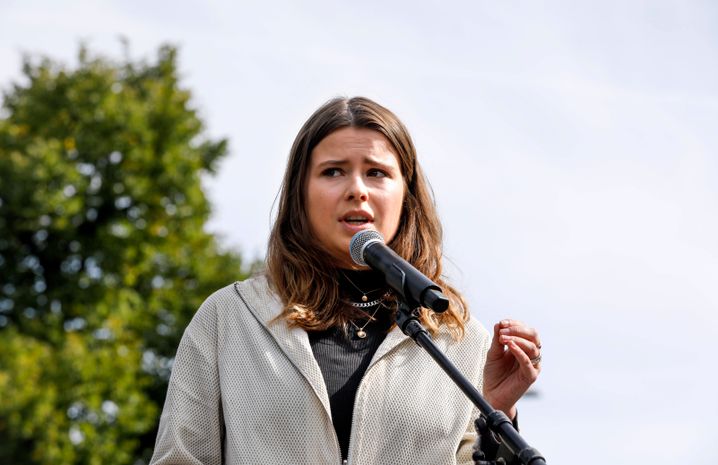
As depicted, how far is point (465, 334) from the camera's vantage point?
369 centimetres

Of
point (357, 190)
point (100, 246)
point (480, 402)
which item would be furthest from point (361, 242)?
point (100, 246)

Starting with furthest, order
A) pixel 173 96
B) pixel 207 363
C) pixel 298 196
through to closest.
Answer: pixel 173 96 → pixel 298 196 → pixel 207 363

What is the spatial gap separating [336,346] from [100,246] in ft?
70.6

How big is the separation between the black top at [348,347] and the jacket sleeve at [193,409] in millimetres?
342

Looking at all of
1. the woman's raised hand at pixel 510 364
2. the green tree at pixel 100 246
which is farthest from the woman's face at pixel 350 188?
the green tree at pixel 100 246

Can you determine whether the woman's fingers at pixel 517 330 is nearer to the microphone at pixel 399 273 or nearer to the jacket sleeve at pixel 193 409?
the microphone at pixel 399 273

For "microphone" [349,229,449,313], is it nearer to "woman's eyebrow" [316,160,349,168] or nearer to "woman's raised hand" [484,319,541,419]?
"woman's raised hand" [484,319,541,419]

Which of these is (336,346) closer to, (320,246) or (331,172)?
(320,246)

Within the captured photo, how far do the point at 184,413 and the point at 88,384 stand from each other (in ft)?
64.2

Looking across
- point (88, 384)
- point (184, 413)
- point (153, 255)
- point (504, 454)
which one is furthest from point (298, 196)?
point (153, 255)

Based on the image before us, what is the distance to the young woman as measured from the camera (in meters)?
3.28

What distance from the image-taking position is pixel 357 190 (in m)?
3.50

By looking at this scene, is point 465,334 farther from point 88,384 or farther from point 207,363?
point 88,384

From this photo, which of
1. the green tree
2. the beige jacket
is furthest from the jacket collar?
the green tree
